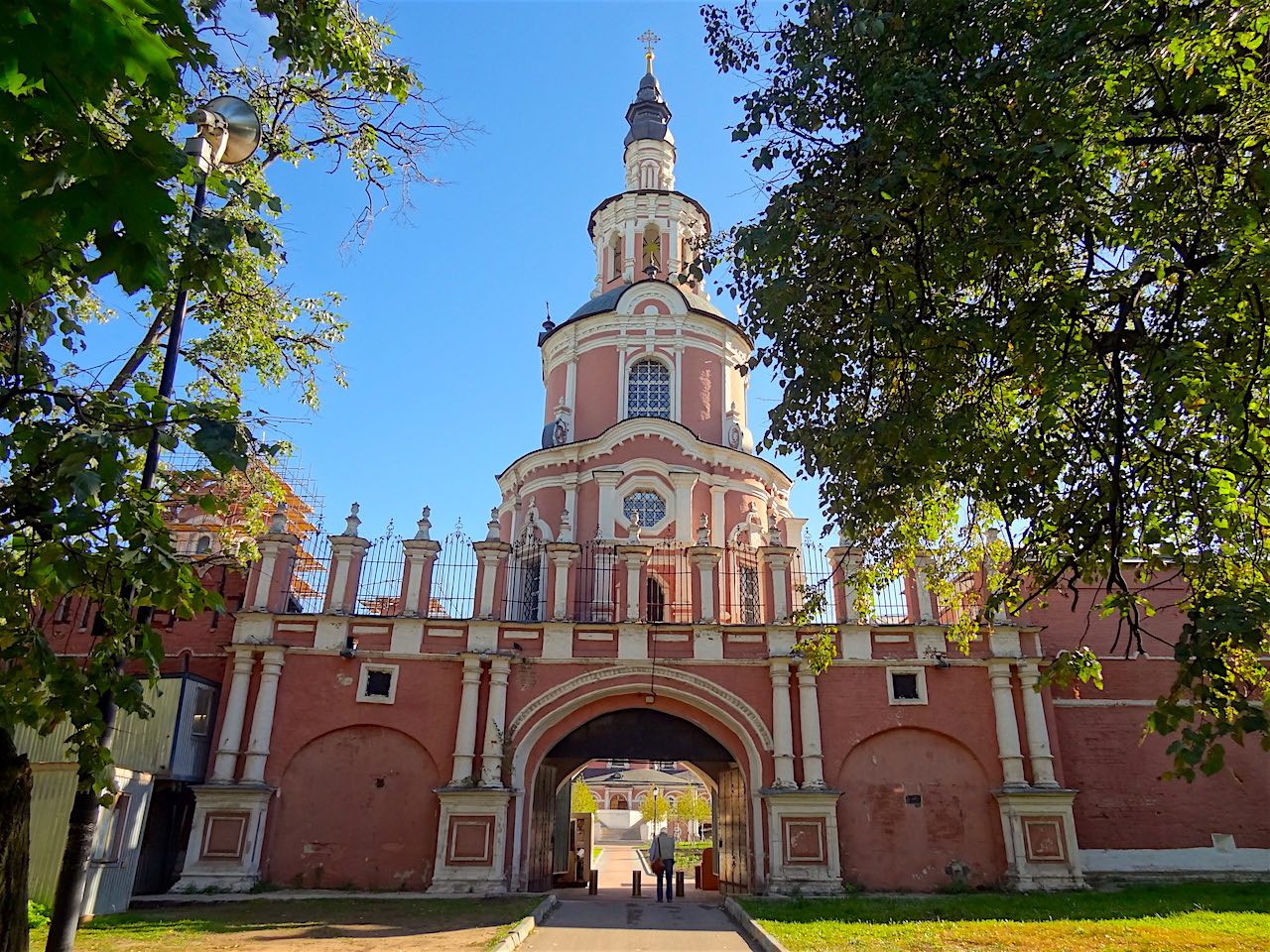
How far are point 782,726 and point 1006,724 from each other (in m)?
4.02

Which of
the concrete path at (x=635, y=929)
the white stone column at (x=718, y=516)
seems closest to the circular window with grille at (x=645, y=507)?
the white stone column at (x=718, y=516)

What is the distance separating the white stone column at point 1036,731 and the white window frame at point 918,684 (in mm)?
1806

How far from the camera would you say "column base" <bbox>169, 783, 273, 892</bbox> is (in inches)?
574

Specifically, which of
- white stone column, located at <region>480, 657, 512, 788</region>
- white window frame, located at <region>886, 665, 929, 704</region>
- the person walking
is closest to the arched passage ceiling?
white stone column, located at <region>480, 657, 512, 788</region>

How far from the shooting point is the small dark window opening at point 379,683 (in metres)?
16.3

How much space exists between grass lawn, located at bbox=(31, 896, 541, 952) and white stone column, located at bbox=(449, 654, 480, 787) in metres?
2.15

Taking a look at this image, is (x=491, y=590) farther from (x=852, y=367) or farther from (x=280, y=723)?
(x=852, y=367)

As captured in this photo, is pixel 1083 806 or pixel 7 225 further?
pixel 1083 806

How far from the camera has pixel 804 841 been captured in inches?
603

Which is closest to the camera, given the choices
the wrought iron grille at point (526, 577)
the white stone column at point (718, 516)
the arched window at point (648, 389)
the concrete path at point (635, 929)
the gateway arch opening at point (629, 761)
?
the concrete path at point (635, 929)

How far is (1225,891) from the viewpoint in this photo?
47.9 feet

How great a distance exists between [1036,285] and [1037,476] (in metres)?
1.98

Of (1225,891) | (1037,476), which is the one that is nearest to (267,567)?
(1037,476)

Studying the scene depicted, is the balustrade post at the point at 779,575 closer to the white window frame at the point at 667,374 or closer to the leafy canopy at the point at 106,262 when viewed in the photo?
the white window frame at the point at 667,374
